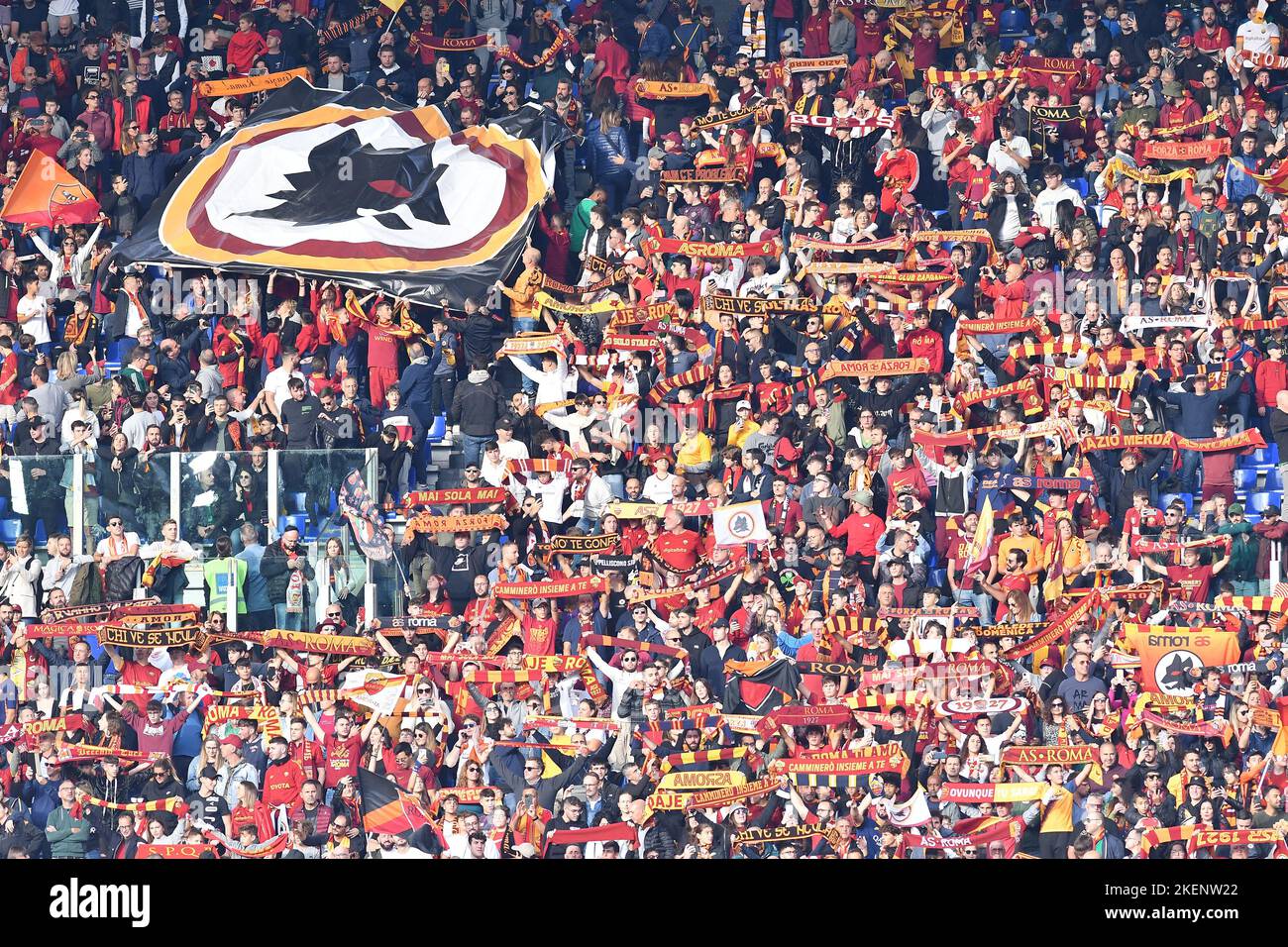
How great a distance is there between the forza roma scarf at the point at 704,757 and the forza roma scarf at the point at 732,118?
5.15 meters

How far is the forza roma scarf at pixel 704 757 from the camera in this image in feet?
Answer: 47.4

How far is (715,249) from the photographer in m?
15.9

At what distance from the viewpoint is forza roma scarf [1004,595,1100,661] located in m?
14.6

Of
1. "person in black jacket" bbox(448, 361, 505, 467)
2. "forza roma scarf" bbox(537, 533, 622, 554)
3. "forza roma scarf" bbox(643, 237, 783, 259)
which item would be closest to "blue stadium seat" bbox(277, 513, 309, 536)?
"person in black jacket" bbox(448, 361, 505, 467)

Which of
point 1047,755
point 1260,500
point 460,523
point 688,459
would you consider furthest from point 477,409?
point 1260,500

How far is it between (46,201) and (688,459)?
575 centimetres

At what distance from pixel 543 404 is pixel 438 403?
821 millimetres

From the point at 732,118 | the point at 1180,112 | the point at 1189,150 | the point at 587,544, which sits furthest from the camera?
the point at 732,118

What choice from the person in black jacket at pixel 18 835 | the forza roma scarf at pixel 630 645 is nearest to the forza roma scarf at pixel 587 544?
the forza roma scarf at pixel 630 645

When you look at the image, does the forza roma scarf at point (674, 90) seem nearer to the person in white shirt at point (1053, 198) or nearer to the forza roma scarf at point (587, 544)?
the person in white shirt at point (1053, 198)

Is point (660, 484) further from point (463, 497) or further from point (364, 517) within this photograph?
point (364, 517)

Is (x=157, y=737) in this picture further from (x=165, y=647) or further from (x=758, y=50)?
(x=758, y=50)

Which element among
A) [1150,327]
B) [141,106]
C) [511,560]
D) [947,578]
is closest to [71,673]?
[511,560]

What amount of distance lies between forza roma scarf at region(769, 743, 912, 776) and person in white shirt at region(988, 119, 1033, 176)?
15.8 feet
